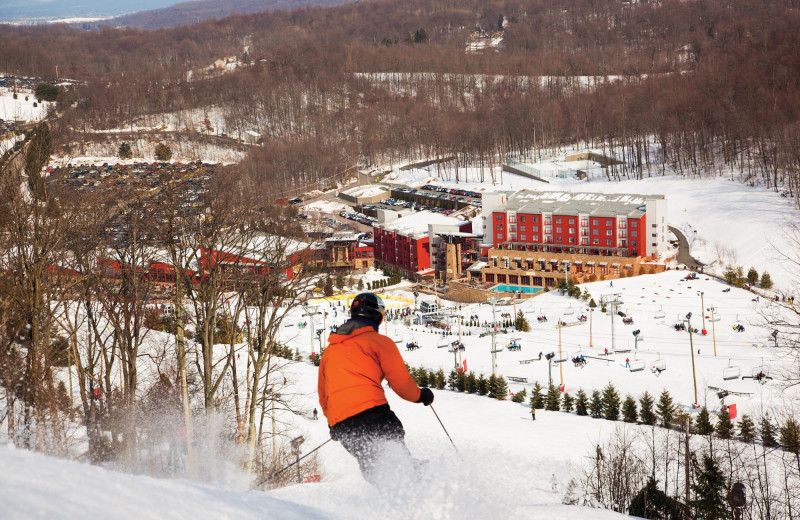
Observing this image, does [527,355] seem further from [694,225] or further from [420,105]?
[420,105]

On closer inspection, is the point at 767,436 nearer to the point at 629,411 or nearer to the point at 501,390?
the point at 629,411

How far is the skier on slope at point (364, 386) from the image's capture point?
13.4ft

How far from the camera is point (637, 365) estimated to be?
16.8 metres

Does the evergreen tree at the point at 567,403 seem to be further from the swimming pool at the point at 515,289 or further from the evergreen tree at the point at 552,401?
the swimming pool at the point at 515,289

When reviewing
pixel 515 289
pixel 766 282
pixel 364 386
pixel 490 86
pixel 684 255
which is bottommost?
pixel 515 289

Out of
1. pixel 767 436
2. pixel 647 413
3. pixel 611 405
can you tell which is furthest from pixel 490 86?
pixel 767 436

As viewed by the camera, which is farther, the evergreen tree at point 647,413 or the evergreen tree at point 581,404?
the evergreen tree at point 581,404

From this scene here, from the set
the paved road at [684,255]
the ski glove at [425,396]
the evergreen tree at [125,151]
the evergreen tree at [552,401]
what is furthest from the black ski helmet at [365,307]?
the evergreen tree at [125,151]

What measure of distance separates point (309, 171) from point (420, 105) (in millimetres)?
16771

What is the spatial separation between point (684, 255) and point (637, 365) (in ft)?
44.9

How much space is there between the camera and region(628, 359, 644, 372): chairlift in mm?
16578

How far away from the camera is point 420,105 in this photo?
227 feet

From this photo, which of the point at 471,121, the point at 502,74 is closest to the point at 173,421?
the point at 471,121

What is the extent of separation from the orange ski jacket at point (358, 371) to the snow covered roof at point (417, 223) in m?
28.4
